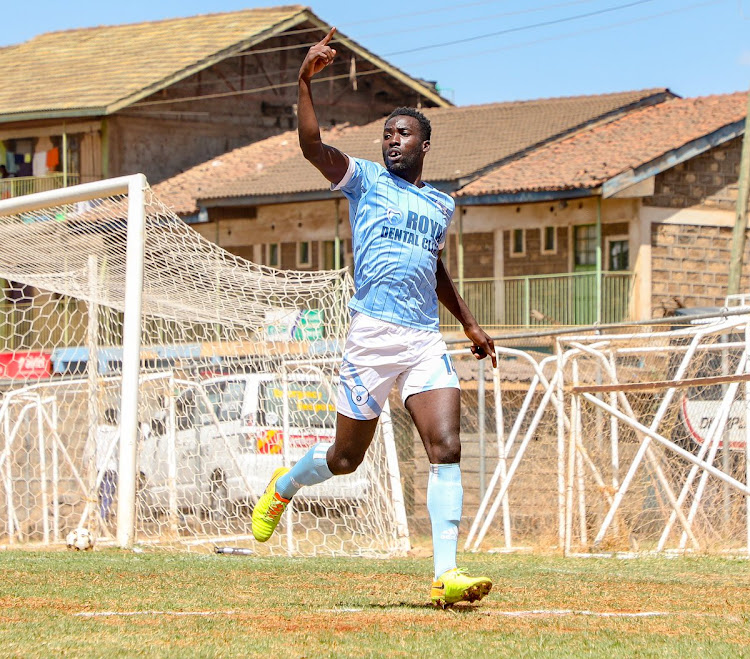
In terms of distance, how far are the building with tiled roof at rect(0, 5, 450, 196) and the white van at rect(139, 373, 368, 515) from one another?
2510 centimetres

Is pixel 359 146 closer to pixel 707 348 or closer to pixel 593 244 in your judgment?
pixel 593 244

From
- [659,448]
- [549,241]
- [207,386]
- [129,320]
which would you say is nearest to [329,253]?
[549,241]

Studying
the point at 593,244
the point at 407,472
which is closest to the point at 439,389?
the point at 407,472

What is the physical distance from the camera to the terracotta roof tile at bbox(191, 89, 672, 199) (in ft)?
108

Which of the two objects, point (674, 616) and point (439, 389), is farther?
point (439, 389)

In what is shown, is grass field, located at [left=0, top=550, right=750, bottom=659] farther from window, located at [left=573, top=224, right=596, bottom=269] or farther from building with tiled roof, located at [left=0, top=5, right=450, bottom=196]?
building with tiled roof, located at [left=0, top=5, right=450, bottom=196]

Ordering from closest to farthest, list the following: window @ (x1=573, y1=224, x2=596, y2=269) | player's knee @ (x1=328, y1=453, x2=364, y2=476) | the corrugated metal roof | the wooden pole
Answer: player's knee @ (x1=328, y1=453, x2=364, y2=476) → the wooden pole → window @ (x1=573, y1=224, x2=596, y2=269) → the corrugated metal roof

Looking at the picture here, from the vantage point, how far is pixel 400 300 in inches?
253

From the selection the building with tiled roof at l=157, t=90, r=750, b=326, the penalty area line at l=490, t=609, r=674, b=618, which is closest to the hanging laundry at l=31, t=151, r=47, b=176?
the building with tiled roof at l=157, t=90, r=750, b=326

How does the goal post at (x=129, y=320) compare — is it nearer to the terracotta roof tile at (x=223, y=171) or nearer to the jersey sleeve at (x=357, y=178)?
the jersey sleeve at (x=357, y=178)

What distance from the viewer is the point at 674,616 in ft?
18.5

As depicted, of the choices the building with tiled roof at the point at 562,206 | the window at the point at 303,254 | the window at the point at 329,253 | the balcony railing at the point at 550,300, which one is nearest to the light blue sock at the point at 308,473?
the balcony railing at the point at 550,300

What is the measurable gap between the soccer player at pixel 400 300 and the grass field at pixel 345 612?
2.14 feet

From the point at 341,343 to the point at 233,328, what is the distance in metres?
1.03
